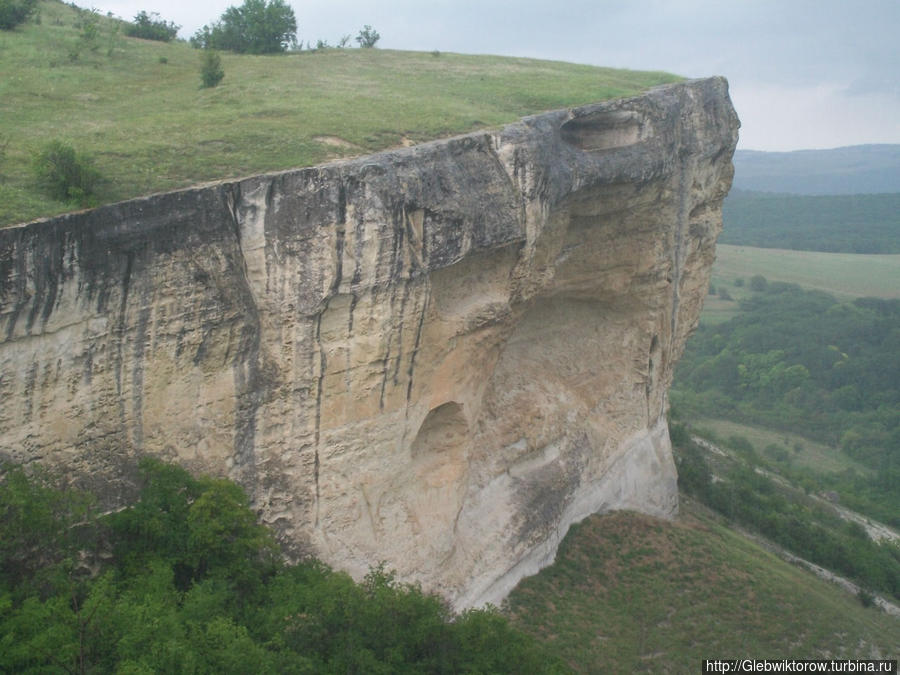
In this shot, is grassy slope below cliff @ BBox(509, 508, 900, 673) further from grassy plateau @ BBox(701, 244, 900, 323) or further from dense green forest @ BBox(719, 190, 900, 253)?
dense green forest @ BBox(719, 190, 900, 253)

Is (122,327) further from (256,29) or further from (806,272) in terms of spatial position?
(806,272)

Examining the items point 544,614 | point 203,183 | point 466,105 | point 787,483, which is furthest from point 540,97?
point 787,483

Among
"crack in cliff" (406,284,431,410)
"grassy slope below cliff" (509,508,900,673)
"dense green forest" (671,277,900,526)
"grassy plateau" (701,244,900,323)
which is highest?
"crack in cliff" (406,284,431,410)

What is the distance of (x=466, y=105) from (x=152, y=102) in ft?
22.3

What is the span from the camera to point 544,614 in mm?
15031

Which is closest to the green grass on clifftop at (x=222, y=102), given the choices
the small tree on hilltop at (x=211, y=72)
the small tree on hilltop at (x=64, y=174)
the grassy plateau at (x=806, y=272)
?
the small tree on hilltop at (x=64, y=174)

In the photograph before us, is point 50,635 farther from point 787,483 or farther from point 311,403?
point 787,483

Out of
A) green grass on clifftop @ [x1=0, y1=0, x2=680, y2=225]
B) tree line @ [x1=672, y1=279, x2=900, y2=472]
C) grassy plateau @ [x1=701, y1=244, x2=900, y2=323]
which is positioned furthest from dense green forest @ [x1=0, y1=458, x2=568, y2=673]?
grassy plateau @ [x1=701, y1=244, x2=900, y2=323]

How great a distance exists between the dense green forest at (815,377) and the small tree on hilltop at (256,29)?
32.0 metres

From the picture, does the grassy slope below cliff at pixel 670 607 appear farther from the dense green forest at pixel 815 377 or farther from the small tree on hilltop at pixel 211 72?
the dense green forest at pixel 815 377

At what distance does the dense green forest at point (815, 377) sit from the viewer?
156 ft

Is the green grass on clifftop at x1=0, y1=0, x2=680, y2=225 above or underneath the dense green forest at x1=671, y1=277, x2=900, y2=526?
above

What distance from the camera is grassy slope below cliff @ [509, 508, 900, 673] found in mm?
14641

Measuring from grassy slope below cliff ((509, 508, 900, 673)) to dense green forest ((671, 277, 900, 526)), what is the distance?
2240cm
